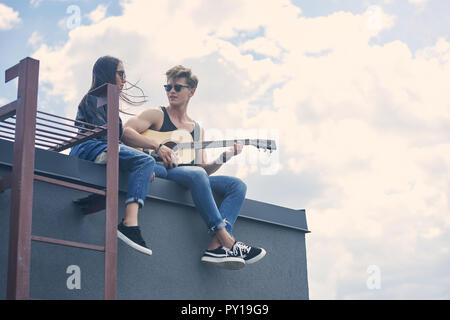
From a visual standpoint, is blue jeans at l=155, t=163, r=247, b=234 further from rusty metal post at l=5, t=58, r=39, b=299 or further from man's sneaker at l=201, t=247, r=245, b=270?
rusty metal post at l=5, t=58, r=39, b=299

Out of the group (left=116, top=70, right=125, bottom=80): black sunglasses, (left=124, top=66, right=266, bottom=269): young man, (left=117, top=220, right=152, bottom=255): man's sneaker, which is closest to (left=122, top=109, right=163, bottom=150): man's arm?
(left=124, top=66, right=266, bottom=269): young man

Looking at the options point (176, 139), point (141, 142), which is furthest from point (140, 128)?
point (176, 139)

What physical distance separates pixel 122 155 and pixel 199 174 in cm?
63

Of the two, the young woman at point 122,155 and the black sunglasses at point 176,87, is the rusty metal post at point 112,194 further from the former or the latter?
the black sunglasses at point 176,87

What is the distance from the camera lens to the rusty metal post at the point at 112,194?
3.70 meters

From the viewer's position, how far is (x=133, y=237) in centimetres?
425

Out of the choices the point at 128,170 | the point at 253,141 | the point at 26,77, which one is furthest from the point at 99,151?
the point at 253,141

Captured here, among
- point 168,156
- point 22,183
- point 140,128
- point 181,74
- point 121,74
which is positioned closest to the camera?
point 22,183

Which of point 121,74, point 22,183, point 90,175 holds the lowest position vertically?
point 22,183

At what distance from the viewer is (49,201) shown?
13.9 feet

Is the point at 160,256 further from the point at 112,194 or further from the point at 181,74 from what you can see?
the point at 181,74

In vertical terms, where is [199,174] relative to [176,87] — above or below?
below

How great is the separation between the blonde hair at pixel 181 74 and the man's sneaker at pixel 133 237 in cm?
157
